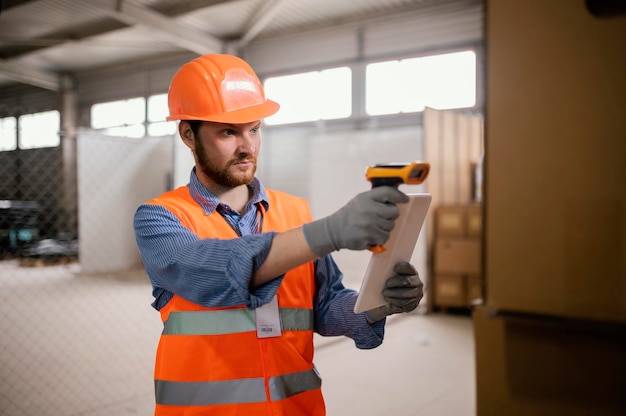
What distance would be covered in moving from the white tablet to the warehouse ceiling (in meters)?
8.36

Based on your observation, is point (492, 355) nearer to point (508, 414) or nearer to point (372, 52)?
point (508, 414)

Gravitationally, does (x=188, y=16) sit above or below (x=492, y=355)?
above

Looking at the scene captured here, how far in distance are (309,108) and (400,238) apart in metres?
10.0

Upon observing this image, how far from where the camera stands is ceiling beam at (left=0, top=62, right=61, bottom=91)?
12.9 m

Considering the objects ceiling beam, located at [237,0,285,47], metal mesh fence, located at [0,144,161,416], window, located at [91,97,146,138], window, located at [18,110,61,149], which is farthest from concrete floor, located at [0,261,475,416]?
window, located at [18,110,61,149]

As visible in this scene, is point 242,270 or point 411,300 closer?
point 242,270

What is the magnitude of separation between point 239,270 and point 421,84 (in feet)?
29.7

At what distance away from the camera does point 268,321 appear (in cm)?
145

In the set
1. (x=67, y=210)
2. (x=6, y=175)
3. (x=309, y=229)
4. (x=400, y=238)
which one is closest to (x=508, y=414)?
(x=400, y=238)

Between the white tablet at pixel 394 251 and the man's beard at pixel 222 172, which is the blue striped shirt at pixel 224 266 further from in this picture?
the white tablet at pixel 394 251

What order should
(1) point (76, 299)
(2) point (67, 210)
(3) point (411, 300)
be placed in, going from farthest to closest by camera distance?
(2) point (67, 210) → (1) point (76, 299) → (3) point (411, 300)

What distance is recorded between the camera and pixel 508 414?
97 cm

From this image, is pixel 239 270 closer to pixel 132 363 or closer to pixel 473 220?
pixel 132 363

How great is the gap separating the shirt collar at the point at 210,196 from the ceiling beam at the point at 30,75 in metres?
13.7
